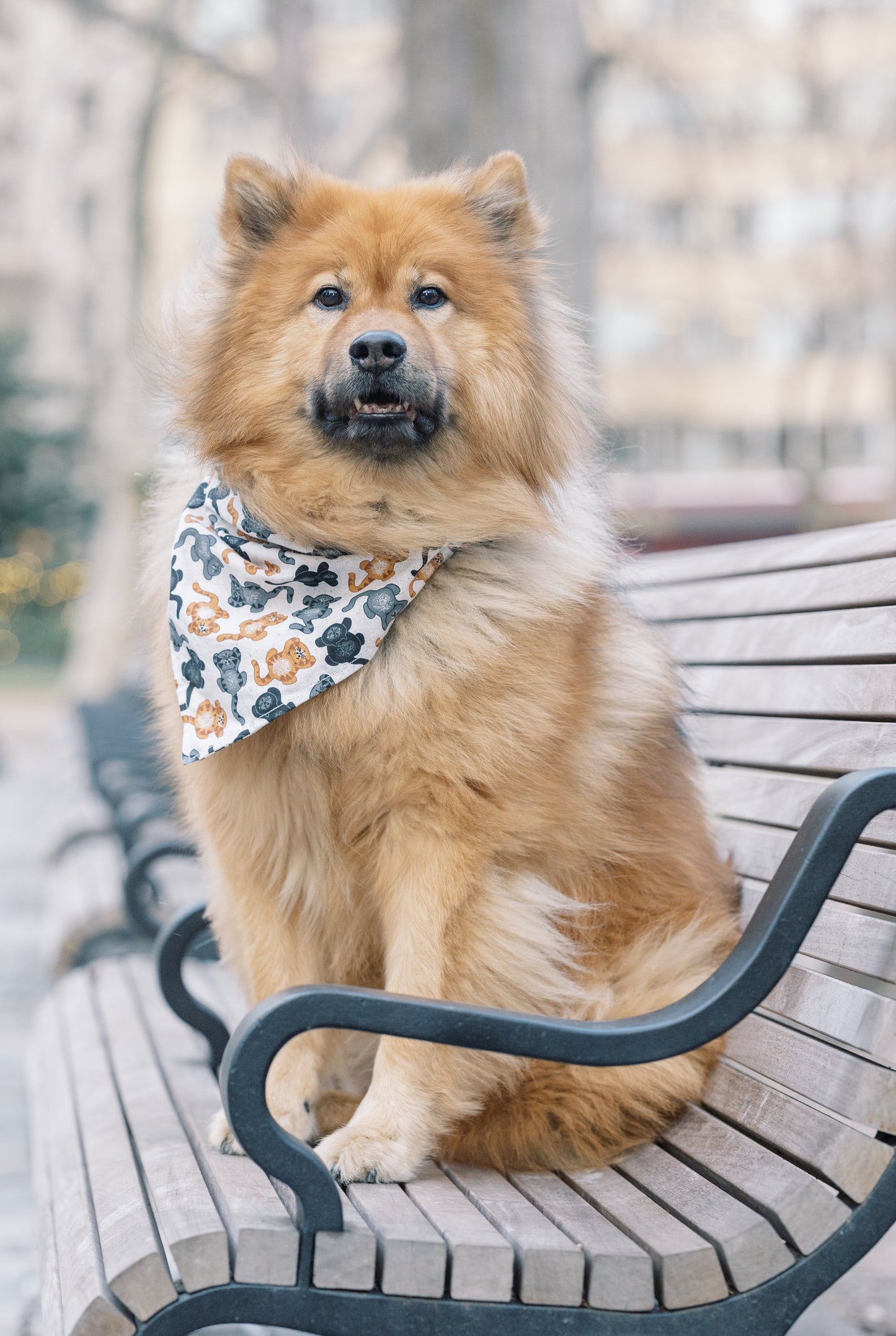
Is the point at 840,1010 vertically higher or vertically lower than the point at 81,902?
higher

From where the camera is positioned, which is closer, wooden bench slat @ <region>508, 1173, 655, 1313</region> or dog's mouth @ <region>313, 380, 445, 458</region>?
wooden bench slat @ <region>508, 1173, 655, 1313</region>

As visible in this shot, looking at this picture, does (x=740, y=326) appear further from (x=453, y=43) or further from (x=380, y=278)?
(x=380, y=278)

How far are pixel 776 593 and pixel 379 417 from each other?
89cm

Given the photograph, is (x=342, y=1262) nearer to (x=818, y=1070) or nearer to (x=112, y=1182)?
(x=112, y=1182)

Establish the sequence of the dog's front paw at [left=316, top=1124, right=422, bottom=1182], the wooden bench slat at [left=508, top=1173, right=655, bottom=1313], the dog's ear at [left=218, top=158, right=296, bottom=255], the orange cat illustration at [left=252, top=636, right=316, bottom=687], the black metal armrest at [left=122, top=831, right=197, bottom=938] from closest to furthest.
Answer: the wooden bench slat at [left=508, top=1173, right=655, bottom=1313], the dog's front paw at [left=316, top=1124, right=422, bottom=1182], the orange cat illustration at [left=252, top=636, right=316, bottom=687], the dog's ear at [left=218, top=158, right=296, bottom=255], the black metal armrest at [left=122, top=831, right=197, bottom=938]

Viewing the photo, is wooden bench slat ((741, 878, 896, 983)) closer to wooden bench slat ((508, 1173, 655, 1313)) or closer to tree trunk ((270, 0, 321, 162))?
wooden bench slat ((508, 1173, 655, 1313))

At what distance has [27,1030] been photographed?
4840 mm

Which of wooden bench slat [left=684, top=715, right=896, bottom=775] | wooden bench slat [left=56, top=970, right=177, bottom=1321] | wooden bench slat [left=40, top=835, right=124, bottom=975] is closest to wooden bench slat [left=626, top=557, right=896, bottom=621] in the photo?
wooden bench slat [left=684, top=715, right=896, bottom=775]

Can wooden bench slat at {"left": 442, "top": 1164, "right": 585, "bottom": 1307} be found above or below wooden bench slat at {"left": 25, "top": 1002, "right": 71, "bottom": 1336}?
above

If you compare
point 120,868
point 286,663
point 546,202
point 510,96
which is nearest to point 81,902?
point 120,868

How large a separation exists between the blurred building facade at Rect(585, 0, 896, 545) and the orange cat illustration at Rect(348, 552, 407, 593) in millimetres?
16751

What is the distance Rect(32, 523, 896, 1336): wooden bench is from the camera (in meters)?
1.82

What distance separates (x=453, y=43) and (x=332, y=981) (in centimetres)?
534

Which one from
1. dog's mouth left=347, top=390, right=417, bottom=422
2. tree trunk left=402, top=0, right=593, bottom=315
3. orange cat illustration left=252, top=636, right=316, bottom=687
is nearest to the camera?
orange cat illustration left=252, top=636, right=316, bottom=687
